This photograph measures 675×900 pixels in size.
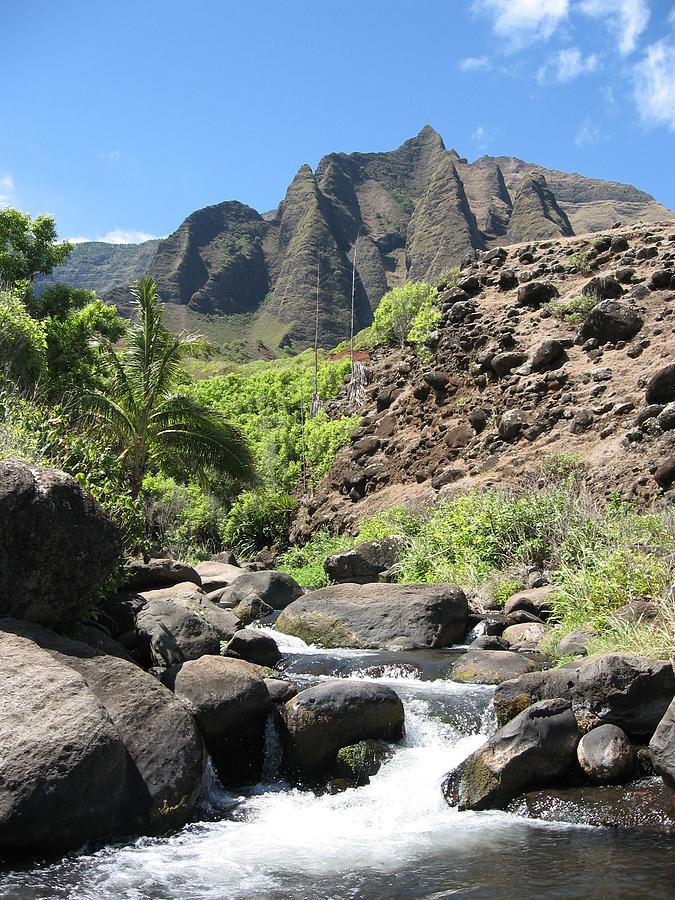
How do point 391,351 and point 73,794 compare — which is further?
point 391,351

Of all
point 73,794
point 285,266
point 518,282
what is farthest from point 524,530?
point 285,266

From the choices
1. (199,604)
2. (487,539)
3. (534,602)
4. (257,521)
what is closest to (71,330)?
(257,521)

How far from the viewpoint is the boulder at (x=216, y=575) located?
19844 millimetres

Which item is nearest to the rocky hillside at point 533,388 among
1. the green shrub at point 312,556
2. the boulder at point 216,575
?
the green shrub at point 312,556

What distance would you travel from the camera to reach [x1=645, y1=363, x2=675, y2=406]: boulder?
718 inches

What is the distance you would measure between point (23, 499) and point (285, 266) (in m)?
126

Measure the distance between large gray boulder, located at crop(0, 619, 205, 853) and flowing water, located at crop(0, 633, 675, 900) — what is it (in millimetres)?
270

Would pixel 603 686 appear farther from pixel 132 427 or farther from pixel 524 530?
pixel 132 427

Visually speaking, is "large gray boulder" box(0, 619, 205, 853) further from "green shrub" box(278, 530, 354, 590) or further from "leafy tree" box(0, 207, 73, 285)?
"leafy tree" box(0, 207, 73, 285)

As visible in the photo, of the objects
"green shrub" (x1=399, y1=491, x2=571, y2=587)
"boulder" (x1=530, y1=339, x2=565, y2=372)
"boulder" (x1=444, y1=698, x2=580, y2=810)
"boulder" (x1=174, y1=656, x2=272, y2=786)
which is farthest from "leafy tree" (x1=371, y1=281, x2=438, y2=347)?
"boulder" (x1=444, y1=698, x2=580, y2=810)

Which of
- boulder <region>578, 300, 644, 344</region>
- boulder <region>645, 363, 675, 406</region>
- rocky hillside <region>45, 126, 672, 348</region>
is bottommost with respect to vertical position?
boulder <region>645, 363, 675, 406</region>

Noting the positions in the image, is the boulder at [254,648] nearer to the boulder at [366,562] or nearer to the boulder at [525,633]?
the boulder at [525,633]

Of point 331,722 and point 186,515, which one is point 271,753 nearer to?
point 331,722

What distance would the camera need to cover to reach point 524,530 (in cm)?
1664
